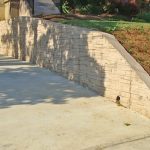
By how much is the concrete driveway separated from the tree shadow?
0.09ft

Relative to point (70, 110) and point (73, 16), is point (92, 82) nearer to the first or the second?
point (70, 110)

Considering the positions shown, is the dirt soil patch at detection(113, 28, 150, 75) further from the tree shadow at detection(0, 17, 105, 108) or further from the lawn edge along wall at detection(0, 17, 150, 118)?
the tree shadow at detection(0, 17, 105, 108)

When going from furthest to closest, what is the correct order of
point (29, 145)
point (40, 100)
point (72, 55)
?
point (72, 55), point (40, 100), point (29, 145)

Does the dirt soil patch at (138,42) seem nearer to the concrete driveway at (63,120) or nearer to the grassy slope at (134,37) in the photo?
the grassy slope at (134,37)

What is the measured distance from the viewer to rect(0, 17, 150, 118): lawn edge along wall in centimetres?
943

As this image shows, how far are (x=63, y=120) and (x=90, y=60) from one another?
10.5ft

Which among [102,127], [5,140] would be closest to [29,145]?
[5,140]

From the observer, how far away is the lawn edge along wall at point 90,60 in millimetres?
9430

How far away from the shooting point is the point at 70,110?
9109 mm

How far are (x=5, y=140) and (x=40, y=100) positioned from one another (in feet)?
9.27

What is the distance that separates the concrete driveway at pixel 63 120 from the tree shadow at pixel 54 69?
0.03 metres

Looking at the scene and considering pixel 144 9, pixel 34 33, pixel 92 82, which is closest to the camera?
pixel 92 82

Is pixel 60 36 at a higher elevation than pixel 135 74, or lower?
higher

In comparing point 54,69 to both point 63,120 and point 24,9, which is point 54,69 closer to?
point 63,120
